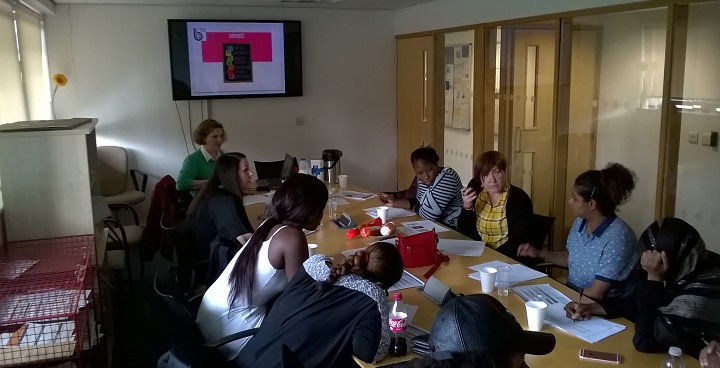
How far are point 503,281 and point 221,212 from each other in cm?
163

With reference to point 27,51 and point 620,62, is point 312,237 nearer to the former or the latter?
point 620,62

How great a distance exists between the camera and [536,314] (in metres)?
2.07

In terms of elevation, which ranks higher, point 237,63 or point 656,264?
point 237,63

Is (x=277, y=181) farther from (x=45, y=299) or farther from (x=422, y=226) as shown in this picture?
(x=45, y=299)

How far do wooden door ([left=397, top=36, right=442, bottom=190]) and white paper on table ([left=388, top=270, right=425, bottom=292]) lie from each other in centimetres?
395

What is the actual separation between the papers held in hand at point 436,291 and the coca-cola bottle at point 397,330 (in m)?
0.25

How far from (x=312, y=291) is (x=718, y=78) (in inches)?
105

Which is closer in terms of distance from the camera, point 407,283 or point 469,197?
point 407,283

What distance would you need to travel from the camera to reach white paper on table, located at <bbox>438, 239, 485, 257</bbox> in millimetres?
3031

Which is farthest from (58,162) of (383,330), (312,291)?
(383,330)

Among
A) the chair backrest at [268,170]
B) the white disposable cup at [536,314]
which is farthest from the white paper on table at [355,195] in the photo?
the white disposable cup at [536,314]

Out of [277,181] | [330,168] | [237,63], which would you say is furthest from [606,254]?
Result: [237,63]

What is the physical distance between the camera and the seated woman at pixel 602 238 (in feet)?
8.21

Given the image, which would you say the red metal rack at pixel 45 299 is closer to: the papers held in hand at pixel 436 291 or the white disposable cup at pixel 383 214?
the papers held in hand at pixel 436 291
